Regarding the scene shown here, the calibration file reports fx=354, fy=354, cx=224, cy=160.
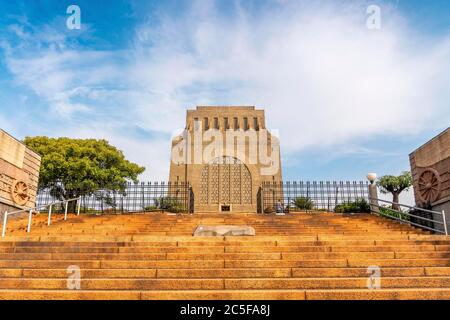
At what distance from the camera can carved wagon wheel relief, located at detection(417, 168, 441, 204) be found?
38.8 ft

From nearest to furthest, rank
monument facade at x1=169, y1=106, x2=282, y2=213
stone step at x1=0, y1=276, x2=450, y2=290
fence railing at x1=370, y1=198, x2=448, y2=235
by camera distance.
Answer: stone step at x1=0, y1=276, x2=450, y2=290, fence railing at x1=370, y1=198, x2=448, y2=235, monument facade at x1=169, y1=106, x2=282, y2=213

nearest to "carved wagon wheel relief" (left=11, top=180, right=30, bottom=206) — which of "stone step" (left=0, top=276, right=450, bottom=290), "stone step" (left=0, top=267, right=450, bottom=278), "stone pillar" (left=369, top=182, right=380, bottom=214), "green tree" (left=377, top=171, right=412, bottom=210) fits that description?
"stone step" (left=0, top=267, right=450, bottom=278)

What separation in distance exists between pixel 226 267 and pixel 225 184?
83.7ft

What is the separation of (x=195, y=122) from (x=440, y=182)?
88.0 ft

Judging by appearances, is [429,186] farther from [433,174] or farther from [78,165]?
[78,165]

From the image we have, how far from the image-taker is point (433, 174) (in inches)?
476

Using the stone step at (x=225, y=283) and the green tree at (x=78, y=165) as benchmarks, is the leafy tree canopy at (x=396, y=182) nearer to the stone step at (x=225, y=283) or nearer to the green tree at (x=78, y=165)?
the green tree at (x=78, y=165)

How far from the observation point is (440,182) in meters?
11.6

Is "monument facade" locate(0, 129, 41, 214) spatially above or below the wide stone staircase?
above

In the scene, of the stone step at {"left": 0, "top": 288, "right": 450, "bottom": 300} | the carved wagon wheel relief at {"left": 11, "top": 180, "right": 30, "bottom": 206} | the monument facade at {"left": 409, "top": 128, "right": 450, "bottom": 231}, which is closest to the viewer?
the stone step at {"left": 0, "top": 288, "right": 450, "bottom": 300}

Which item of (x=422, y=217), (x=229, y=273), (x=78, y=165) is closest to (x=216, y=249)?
(x=229, y=273)

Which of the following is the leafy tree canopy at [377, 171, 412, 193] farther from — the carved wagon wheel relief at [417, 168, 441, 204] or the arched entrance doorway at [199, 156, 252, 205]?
the carved wagon wheel relief at [417, 168, 441, 204]

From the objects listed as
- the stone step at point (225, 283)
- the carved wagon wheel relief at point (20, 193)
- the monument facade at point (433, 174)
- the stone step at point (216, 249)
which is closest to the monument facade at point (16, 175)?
the carved wagon wheel relief at point (20, 193)

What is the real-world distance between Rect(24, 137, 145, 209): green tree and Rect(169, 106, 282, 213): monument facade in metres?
6.01
